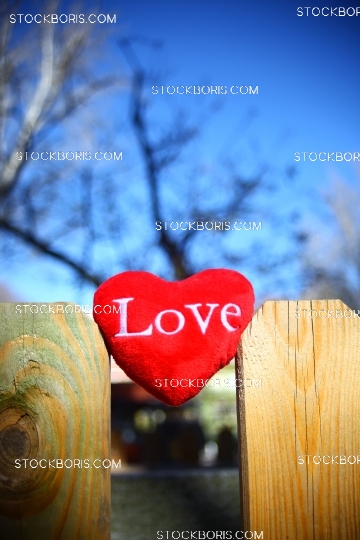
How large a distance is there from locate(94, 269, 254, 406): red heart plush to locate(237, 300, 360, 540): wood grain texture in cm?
5

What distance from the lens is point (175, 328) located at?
3.54ft

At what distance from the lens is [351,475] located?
1062 mm

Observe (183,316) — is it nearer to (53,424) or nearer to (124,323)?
(124,323)

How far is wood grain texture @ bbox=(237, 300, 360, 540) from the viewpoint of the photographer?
1045 millimetres

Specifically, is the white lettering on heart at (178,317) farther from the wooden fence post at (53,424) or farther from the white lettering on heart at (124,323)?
the wooden fence post at (53,424)

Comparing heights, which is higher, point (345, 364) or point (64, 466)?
point (345, 364)

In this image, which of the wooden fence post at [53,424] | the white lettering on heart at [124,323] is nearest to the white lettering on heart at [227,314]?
the white lettering on heart at [124,323]

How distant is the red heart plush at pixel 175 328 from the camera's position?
107cm

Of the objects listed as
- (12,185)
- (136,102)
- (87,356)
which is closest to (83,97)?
(136,102)

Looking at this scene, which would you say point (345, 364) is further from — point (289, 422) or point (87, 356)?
point (87, 356)

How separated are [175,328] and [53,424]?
318 millimetres

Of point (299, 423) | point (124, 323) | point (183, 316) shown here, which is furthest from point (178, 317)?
point (299, 423)

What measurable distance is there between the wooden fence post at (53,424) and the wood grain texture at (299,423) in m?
0.30

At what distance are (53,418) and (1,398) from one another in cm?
12
